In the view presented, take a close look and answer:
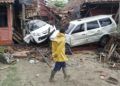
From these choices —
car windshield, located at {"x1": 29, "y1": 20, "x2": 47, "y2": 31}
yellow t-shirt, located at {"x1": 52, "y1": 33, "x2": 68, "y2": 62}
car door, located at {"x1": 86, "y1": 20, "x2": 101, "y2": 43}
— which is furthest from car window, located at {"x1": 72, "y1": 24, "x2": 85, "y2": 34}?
yellow t-shirt, located at {"x1": 52, "y1": 33, "x2": 68, "y2": 62}

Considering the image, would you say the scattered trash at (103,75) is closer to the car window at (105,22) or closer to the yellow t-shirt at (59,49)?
the yellow t-shirt at (59,49)

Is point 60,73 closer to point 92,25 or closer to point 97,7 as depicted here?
point 92,25

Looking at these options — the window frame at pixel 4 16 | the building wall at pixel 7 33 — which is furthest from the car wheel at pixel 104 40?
the window frame at pixel 4 16

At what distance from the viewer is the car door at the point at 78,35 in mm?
22459

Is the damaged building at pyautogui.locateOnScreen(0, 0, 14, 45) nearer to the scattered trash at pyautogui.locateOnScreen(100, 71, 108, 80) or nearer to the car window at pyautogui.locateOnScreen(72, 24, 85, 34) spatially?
the car window at pyautogui.locateOnScreen(72, 24, 85, 34)

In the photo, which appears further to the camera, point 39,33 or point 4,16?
point 4,16

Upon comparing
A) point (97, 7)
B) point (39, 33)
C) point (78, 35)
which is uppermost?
point (97, 7)

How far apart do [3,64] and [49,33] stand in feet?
18.7

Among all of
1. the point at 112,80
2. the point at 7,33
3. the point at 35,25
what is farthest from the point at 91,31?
the point at 112,80

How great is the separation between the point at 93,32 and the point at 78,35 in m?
1.03

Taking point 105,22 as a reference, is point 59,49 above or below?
above

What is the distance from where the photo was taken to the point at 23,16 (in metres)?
27.2

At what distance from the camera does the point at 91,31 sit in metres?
22.8

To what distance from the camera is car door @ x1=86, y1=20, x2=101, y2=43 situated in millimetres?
22766
